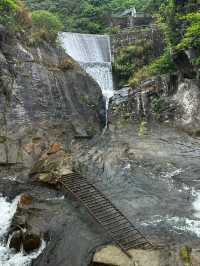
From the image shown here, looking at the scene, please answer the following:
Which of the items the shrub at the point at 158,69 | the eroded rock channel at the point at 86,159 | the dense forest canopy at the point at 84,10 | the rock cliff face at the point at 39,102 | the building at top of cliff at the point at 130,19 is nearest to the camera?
the eroded rock channel at the point at 86,159

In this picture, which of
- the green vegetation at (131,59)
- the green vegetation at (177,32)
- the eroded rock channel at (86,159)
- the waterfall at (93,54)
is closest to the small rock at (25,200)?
the eroded rock channel at (86,159)

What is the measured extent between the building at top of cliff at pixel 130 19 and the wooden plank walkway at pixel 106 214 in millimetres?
29132

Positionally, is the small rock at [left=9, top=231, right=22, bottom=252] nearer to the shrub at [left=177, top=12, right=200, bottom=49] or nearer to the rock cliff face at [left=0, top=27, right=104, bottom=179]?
the rock cliff face at [left=0, top=27, right=104, bottom=179]

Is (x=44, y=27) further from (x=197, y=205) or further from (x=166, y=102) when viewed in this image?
(x=197, y=205)

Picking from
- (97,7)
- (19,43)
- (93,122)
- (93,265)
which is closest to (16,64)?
(19,43)

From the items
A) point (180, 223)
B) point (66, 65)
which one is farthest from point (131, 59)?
point (180, 223)

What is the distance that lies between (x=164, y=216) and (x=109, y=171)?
4.64m

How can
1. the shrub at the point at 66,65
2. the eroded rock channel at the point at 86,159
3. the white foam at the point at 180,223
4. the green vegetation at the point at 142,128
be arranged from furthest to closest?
the shrub at the point at 66,65 < the green vegetation at the point at 142,128 < the white foam at the point at 180,223 < the eroded rock channel at the point at 86,159

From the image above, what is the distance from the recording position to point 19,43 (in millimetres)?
23016

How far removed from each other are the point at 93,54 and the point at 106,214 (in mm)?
22746

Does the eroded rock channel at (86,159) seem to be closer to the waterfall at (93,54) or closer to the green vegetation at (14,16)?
the green vegetation at (14,16)

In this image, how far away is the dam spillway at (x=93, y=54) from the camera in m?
31.4

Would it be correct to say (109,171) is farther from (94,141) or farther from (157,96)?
(157,96)

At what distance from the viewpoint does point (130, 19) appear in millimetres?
42094
